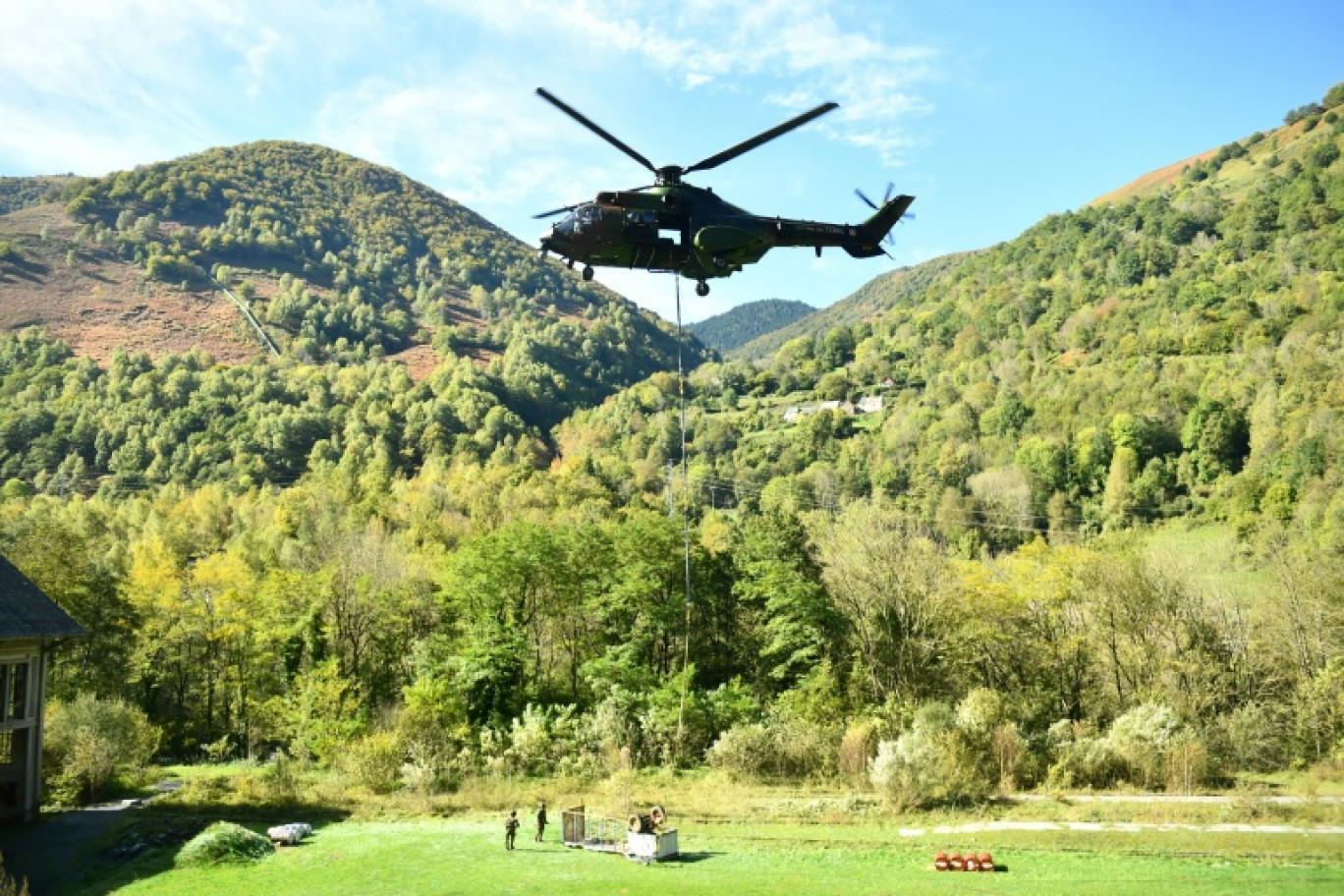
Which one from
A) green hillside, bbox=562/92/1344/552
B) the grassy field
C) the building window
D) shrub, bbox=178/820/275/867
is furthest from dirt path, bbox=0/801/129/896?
green hillside, bbox=562/92/1344/552

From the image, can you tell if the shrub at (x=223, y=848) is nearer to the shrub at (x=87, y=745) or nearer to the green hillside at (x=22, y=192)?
the shrub at (x=87, y=745)

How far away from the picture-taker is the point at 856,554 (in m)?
38.2

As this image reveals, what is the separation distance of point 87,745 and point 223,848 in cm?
1031

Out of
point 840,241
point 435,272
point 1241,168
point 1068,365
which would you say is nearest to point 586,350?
point 435,272

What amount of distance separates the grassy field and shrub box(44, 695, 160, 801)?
28.4 feet

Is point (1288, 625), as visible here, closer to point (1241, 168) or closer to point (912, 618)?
point (912, 618)

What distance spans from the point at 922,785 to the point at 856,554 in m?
12.2

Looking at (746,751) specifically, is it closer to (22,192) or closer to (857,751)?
(857,751)

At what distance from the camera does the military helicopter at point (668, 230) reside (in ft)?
47.5

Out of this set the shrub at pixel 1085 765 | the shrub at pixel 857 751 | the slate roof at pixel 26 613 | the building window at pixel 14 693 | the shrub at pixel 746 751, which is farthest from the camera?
the shrub at pixel 746 751

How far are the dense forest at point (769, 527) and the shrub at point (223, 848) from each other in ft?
23.4

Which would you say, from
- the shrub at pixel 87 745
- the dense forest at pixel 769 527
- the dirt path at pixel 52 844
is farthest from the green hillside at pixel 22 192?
the dirt path at pixel 52 844

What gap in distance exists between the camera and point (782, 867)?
803 inches

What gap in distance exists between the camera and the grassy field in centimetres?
1836
